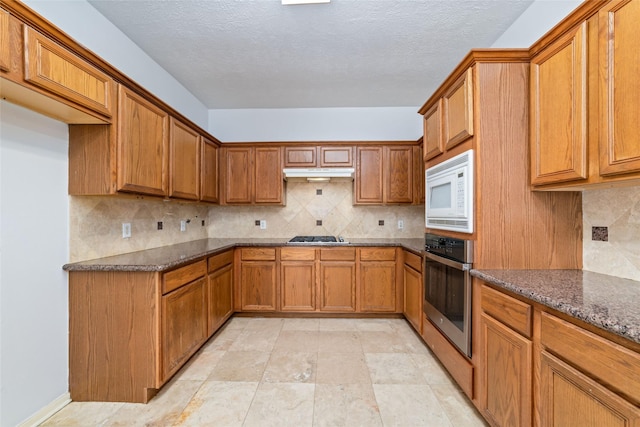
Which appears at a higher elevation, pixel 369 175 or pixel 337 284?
pixel 369 175

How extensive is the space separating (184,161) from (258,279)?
1.52 m

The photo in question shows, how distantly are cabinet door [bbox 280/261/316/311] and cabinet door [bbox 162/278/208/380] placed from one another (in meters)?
0.96

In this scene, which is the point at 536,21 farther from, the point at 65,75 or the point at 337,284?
the point at 65,75

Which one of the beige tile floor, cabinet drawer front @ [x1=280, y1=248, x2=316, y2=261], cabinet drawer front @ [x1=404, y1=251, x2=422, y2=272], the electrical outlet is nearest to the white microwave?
cabinet drawer front @ [x1=404, y1=251, x2=422, y2=272]

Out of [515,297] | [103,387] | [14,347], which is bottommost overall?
[103,387]

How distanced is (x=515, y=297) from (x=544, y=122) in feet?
3.17

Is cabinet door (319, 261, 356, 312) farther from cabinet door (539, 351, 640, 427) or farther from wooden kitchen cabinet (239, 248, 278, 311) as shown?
cabinet door (539, 351, 640, 427)

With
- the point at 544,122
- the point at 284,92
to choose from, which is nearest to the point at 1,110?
the point at 284,92

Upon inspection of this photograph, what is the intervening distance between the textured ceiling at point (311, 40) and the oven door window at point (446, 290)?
189 cm

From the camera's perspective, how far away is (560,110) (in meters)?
1.41

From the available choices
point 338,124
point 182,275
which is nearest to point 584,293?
point 182,275

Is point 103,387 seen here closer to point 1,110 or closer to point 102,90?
point 1,110

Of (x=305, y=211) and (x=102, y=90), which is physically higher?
(x=102, y=90)

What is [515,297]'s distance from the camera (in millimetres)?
1330
